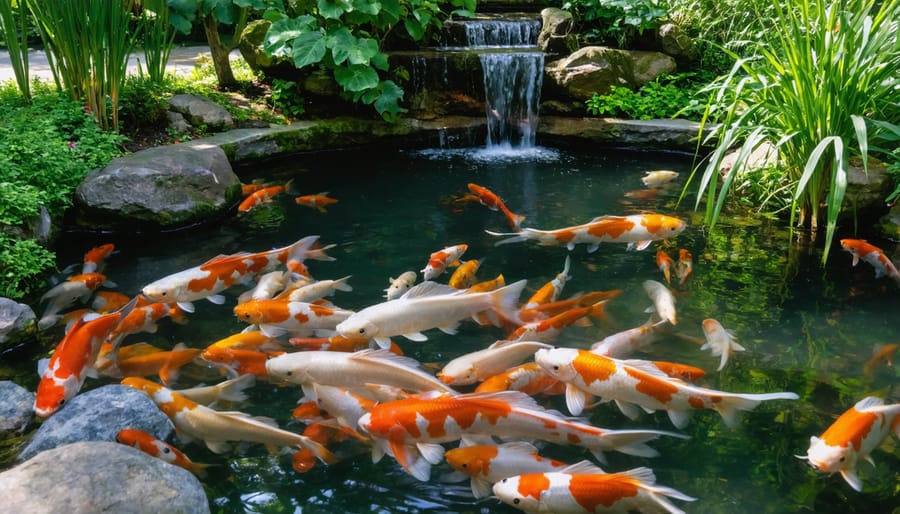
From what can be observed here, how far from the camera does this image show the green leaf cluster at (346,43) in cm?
875

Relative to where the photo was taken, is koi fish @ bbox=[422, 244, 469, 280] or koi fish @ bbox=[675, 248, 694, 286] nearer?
koi fish @ bbox=[422, 244, 469, 280]

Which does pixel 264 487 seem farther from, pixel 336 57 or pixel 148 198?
pixel 336 57

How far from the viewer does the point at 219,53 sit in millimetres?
9469

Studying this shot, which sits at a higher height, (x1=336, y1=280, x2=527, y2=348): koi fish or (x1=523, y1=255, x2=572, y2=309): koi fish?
(x1=336, y1=280, x2=527, y2=348): koi fish

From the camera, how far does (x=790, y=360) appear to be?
4004 mm

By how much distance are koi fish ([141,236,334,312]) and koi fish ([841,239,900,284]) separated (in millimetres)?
3813

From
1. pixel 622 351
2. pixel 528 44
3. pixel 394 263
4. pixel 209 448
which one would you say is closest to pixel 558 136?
pixel 528 44

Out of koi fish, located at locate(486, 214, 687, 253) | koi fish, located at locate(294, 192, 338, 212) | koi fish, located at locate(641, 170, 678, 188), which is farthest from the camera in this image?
koi fish, located at locate(641, 170, 678, 188)

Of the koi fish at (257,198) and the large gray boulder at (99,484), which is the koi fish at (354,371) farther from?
the koi fish at (257,198)

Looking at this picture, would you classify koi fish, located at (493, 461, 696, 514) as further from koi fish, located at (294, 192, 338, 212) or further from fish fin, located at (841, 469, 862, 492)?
koi fish, located at (294, 192, 338, 212)

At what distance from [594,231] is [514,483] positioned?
2.71 metres

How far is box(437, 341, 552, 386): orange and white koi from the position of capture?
10.9 feet

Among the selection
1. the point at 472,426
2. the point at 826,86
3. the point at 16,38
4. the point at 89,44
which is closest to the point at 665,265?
the point at 826,86

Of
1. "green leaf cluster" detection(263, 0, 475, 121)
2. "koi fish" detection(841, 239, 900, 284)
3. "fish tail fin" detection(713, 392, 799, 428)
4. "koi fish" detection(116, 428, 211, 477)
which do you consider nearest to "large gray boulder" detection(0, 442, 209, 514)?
"koi fish" detection(116, 428, 211, 477)
